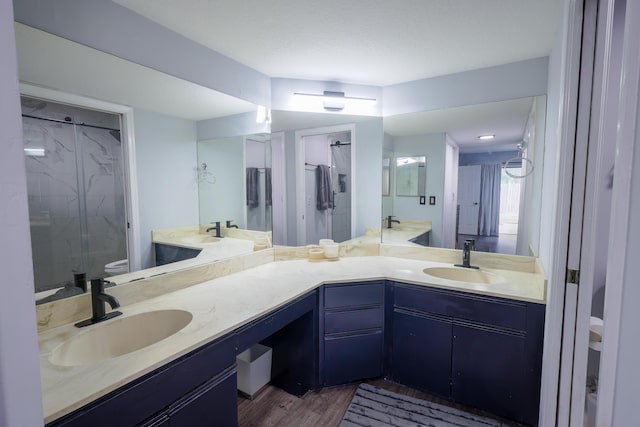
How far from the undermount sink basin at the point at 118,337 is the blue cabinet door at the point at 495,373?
1587 mm

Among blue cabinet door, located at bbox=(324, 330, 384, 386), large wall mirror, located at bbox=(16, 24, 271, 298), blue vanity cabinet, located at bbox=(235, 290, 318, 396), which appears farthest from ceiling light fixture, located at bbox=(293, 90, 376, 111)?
blue cabinet door, located at bbox=(324, 330, 384, 386)

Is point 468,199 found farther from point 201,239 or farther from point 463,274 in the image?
point 201,239

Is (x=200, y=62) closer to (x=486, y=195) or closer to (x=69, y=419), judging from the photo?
(x=69, y=419)

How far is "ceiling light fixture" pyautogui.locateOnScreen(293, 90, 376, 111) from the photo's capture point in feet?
7.92

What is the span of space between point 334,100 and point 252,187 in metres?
0.98

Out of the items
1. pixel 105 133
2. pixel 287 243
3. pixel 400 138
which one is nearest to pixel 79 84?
pixel 105 133

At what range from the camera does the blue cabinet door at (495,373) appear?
65.4 inches

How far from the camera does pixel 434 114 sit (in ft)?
7.84

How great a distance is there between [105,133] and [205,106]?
2.09ft

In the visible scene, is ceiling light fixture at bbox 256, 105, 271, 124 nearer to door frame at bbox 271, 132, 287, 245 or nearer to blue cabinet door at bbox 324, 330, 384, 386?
door frame at bbox 271, 132, 287, 245

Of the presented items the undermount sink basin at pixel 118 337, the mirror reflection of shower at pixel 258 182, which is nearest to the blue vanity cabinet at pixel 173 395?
the undermount sink basin at pixel 118 337

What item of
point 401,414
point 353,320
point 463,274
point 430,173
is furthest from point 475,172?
point 401,414

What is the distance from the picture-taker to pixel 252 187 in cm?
229

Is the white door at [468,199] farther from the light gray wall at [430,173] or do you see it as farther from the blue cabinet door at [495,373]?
the blue cabinet door at [495,373]
